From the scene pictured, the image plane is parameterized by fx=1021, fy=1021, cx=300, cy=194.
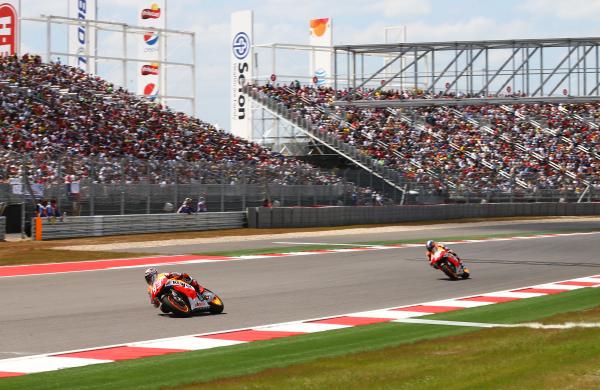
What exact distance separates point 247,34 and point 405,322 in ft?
169

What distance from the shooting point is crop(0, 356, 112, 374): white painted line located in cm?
862

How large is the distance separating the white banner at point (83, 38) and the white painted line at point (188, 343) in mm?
42067

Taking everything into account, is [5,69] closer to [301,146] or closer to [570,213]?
[301,146]

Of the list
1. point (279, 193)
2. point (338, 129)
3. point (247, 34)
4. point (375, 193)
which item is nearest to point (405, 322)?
point (279, 193)

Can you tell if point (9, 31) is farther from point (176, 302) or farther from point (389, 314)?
point (389, 314)

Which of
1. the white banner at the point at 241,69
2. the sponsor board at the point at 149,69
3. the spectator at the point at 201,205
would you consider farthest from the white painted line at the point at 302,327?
the sponsor board at the point at 149,69

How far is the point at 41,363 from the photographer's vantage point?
29.4ft

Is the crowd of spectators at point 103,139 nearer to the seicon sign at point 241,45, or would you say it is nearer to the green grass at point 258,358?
the seicon sign at point 241,45

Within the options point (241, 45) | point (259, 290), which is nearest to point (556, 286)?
point (259, 290)

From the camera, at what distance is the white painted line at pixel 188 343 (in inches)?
395

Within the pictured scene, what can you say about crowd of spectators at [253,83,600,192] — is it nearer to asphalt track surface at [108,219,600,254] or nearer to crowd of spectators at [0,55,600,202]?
crowd of spectators at [0,55,600,202]

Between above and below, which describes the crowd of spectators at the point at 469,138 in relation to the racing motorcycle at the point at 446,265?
above

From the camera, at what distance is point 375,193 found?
42219 millimetres

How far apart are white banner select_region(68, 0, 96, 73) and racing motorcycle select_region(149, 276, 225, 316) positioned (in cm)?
3991
